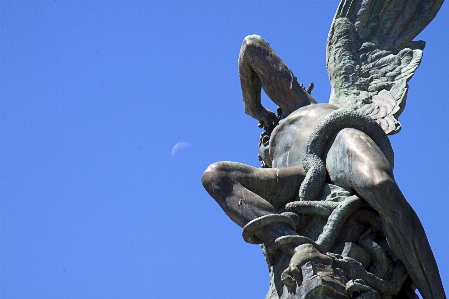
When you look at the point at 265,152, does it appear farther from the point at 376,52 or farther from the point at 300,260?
the point at 300,260

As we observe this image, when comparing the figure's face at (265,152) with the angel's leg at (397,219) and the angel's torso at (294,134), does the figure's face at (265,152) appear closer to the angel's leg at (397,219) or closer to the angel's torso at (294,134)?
the angel's torso at (294,134)

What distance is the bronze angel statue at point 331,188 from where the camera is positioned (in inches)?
348

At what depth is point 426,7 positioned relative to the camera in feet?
36.3

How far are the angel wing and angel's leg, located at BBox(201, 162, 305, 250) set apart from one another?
3.94 ft

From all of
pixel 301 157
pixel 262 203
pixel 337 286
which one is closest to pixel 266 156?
pixel 301 157

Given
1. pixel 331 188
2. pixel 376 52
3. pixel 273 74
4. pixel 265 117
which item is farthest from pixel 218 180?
pixel 376 52

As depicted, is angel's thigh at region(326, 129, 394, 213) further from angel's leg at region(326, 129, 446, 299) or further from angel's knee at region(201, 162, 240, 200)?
angel's knee at region(201, 162, 240, 200)

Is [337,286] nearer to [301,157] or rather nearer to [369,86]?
[301,157]

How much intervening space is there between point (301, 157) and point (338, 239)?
0.89 m

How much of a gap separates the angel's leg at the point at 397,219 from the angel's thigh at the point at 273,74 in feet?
4.36

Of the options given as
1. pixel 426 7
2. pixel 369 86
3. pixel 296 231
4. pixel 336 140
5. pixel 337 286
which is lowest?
pixel 337 286

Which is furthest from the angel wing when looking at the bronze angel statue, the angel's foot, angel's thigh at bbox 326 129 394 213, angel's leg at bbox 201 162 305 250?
the angel's foot

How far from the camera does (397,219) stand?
29.2 feet

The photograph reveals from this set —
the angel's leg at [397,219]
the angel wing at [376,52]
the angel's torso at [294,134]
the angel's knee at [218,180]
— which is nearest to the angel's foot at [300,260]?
the angel's leg at [397,219]
